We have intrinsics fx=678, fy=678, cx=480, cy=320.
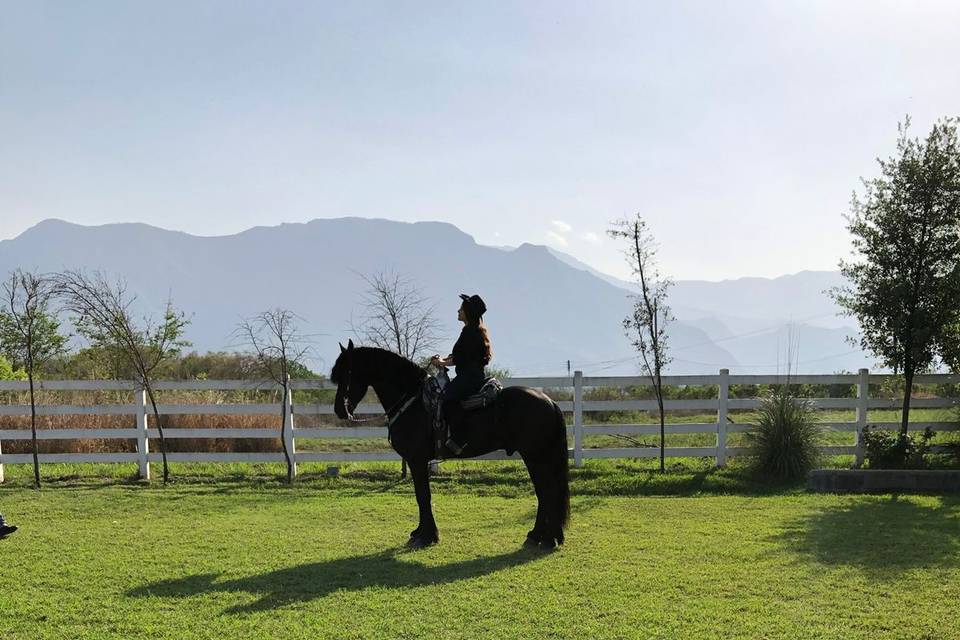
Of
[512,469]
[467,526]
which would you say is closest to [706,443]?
[512,469]

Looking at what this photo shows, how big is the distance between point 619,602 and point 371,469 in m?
6.87

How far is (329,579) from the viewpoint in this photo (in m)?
5.49

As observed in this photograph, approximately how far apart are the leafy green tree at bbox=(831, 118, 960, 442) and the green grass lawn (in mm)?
2616

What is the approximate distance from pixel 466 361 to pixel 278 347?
5377 mm

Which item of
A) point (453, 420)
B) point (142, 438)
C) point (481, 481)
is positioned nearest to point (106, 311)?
point (142, 438)

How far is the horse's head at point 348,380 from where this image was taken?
6.61 meters

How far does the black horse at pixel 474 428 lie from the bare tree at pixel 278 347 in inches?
166

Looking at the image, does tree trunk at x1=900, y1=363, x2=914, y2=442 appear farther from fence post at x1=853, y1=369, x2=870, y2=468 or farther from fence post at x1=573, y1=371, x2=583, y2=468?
fence post at x1=573, y1=371, x2=583, y2=468

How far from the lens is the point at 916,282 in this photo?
9961 mm

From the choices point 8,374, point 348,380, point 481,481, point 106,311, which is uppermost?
point 106,311

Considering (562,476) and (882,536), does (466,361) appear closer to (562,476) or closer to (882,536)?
(562,476)

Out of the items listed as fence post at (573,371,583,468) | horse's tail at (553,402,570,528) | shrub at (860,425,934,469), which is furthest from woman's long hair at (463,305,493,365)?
shrub at (860,425,934,469)

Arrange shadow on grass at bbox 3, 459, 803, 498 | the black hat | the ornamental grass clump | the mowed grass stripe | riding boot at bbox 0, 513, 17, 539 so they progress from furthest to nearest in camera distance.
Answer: the ornamental grass clump < shadow on grass at bbox 3, 459, 803, 498 < riding boot at bbox 0, 513, 17, 539 < the black hat < the mowed grass stripe

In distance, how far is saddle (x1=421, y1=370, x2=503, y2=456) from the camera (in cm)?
648
